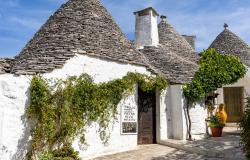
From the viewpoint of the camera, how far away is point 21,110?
8.86 m

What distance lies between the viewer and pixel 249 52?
68.6 ft

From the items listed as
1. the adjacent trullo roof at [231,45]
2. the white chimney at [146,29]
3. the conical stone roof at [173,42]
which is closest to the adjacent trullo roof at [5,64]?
the white chimney at [146,29]

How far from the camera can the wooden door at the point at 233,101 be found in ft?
62.6

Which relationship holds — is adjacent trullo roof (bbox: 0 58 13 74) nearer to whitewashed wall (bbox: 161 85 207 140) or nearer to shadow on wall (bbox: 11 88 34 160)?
shadow on wall (bbox: 11 88 34 160)

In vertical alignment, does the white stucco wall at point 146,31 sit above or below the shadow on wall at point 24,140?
above

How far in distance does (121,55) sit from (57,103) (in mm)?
3297

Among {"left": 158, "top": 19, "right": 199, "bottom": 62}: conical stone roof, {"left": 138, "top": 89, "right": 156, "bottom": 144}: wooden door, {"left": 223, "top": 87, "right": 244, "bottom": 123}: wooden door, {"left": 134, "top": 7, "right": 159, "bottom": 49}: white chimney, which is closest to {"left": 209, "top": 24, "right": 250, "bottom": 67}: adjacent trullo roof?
{"left": 223, "top": 87, "right": 244, "bottom": 123}: wooden door

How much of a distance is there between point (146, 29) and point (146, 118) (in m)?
4.94

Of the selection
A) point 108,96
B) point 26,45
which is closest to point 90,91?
point 108,96

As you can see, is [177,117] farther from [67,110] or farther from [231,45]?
[231,45]

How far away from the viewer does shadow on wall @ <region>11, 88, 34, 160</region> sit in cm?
875

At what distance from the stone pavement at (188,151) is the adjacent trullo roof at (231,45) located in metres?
9.57

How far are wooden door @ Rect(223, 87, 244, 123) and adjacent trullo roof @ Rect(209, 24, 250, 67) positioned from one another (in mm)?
2014

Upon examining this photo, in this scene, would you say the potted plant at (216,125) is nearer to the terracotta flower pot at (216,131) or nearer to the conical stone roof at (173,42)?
the terracotta flower pot at (216,131)
